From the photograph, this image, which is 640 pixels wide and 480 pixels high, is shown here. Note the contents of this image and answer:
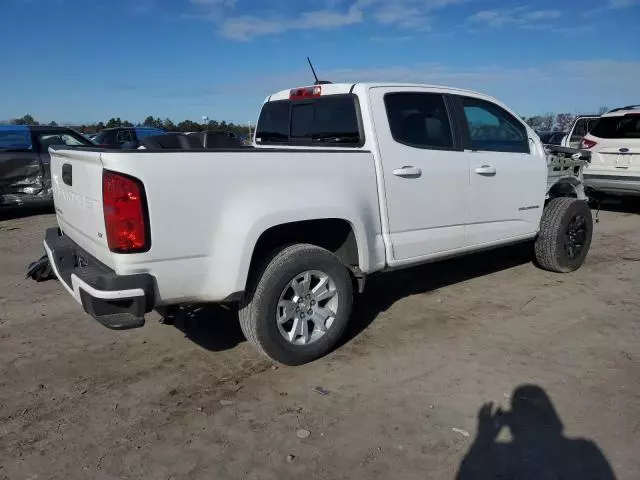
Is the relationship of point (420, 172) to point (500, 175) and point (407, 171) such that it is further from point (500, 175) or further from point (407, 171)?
point (500, 175)

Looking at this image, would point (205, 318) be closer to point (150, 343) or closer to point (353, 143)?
point (150, 343)

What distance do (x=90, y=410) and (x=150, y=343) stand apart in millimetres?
961

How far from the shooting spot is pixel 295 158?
11.4ft

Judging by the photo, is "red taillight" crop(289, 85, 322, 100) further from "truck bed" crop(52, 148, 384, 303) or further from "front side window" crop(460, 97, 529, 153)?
"front side window" crop(460, 97, 529, 153)

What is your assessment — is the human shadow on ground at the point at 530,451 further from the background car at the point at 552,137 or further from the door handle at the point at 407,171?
the background car at the point at 552,137

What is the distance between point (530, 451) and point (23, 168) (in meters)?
9.00

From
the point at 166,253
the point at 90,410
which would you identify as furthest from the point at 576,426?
the point at 90,410

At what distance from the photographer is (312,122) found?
15.3 ft

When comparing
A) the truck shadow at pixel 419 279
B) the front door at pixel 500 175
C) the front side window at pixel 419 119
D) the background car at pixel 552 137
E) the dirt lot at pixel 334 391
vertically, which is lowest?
the dirt lot at pixel 334 391

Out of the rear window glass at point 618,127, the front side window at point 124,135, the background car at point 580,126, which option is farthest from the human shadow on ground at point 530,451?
the front side window at point 124,135

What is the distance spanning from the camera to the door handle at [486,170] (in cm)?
466

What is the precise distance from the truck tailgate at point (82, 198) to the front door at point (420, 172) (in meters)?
1.95

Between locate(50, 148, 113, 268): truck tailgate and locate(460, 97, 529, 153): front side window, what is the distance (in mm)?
3106

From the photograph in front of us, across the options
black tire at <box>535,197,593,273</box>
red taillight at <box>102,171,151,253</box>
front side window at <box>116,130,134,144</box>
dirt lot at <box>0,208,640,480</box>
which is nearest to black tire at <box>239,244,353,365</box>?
dirt lot at <box>0,208,640,480</box>
